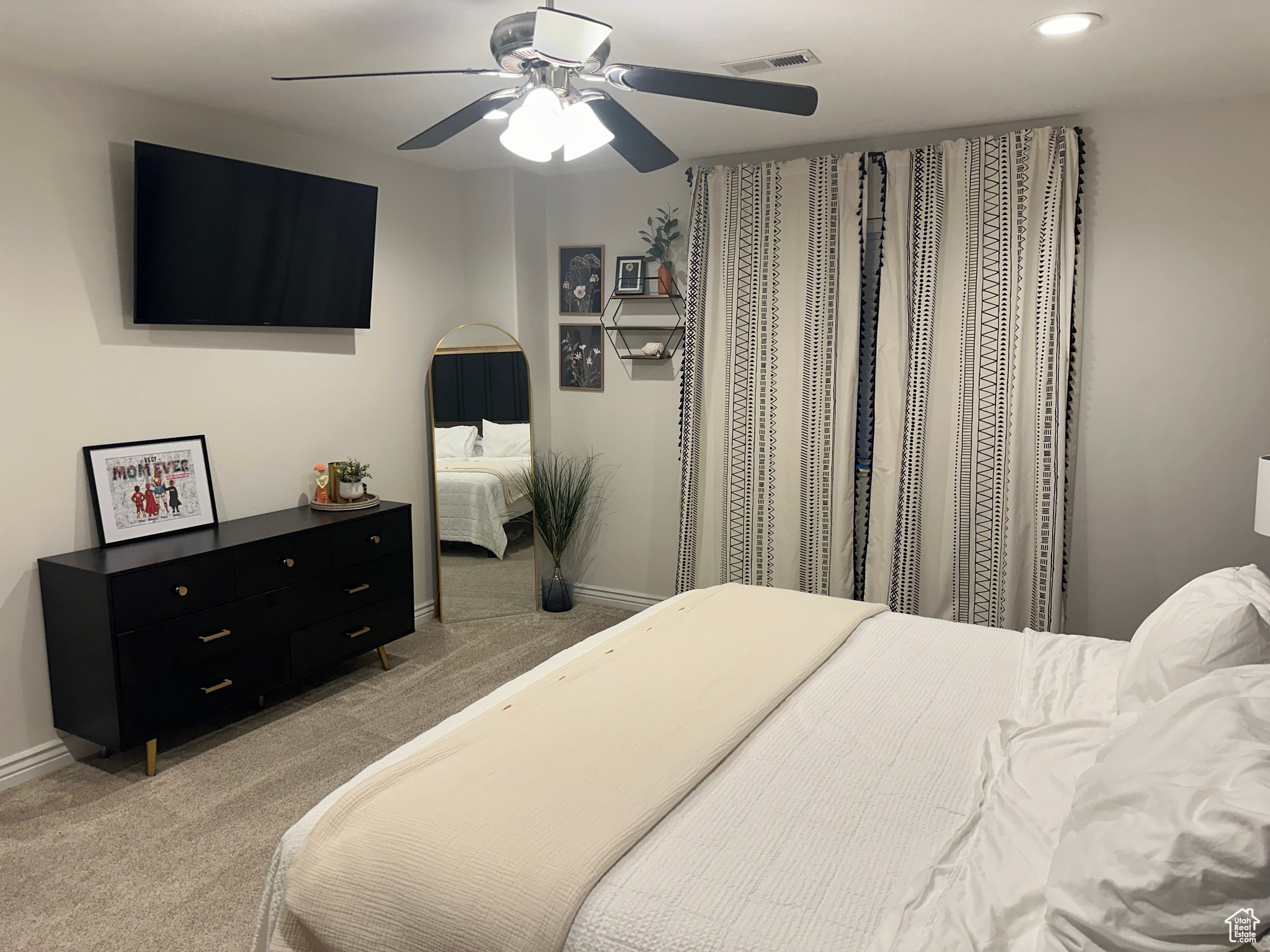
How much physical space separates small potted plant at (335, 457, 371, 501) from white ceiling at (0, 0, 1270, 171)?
4.78 feet

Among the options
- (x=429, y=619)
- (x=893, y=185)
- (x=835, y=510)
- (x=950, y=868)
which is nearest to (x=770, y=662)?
(x=950, y=868)

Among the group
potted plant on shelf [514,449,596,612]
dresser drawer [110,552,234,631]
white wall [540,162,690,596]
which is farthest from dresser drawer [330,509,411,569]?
white wall [540,162,690,596]

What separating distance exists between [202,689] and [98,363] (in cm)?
122

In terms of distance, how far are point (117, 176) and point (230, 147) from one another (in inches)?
20.4

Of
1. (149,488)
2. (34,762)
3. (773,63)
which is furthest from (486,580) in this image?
(773,63)

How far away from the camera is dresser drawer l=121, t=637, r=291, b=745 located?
9.45 ft

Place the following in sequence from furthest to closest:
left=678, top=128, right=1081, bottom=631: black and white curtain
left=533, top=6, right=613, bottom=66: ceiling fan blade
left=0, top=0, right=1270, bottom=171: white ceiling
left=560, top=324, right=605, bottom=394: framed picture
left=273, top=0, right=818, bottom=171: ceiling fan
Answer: left=560, top=324, right=605, bottom=394: framed picture → left=678, top=128, right=1081, bottom=631: black and white curtain → left=0, top=0, right=1270, bottom=171: white ceiling → left=273, top=0, right=818, bottom=171: ceiling fan → left=533, top=6, right=613, bottom=66: ceiling fan blade

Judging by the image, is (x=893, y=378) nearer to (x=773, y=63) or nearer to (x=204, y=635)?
(x=773, y=63)

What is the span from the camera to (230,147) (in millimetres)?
3523

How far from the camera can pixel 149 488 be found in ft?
10.7

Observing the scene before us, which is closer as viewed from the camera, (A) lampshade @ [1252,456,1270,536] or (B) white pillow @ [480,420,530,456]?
(A) lampshade @ [1252,456,1270,536]

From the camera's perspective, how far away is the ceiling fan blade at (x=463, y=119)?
2238 millimetres

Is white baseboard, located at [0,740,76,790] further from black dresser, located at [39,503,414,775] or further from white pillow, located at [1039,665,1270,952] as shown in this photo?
white pillow, located at [1039,665,1270,952]

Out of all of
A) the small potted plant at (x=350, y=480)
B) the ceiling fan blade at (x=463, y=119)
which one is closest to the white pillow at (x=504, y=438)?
the small potted plant at (x=350, y=480)
